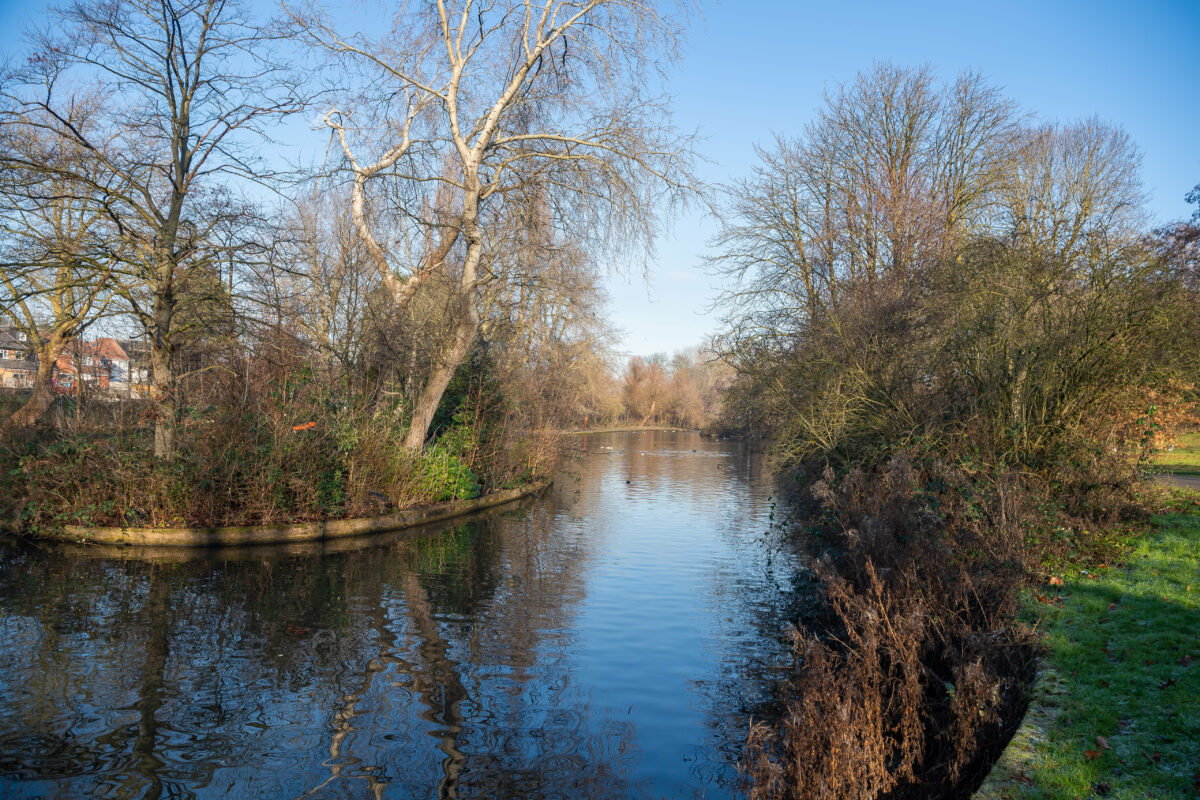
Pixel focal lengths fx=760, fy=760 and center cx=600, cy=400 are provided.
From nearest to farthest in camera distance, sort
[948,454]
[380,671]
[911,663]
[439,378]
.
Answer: [911,663]
[380,671]
[948,454]
[439,378]

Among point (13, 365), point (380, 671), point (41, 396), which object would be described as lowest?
point (380, 671)

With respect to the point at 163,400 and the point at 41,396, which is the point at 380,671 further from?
the point at 41,396

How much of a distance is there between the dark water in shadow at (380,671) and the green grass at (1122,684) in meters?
2.15

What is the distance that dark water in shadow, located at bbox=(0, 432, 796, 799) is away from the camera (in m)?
5.01

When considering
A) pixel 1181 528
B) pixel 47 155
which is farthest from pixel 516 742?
pixel 47 155

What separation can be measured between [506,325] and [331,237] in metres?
6.10

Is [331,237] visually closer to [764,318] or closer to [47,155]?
[47,155]

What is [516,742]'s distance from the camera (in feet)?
18.1

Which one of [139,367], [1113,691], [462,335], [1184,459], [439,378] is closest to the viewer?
[1113,691]

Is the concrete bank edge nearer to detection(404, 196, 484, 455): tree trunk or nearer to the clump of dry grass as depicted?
the clump of dry grass

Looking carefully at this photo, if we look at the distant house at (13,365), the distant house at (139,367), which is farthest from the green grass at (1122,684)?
the distant house at (13,365)

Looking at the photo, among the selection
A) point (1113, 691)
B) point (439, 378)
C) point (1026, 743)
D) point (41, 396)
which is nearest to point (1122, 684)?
point (1113, 691)

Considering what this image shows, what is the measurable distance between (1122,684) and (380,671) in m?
5.96

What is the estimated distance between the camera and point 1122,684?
555cm
